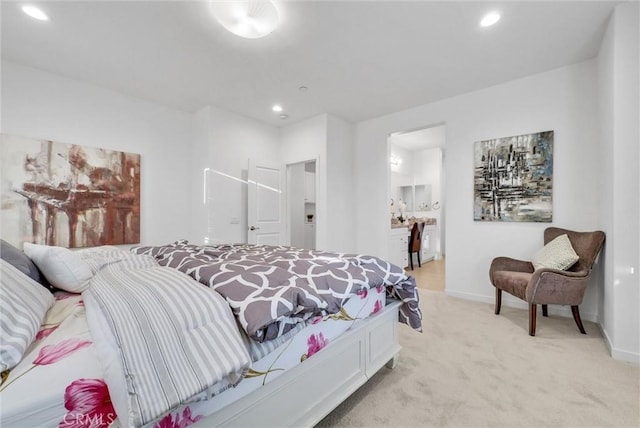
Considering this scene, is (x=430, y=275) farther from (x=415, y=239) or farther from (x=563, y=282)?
(x=563, y=282)

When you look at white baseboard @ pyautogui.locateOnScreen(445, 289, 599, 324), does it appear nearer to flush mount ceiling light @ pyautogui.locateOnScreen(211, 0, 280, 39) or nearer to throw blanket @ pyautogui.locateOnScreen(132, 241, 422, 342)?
throw blanket @ pyautogui.locateOnScreen(132, 241, 422, 342)

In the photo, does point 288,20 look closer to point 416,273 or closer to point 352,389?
point 352,389

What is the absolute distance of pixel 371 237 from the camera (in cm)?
434

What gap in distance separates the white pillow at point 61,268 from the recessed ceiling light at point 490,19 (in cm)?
320

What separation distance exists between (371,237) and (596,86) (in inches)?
119

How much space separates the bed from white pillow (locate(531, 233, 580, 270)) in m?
1.82

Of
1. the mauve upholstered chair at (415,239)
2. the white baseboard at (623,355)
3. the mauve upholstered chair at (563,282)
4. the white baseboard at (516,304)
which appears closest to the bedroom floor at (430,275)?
the mauve upholstered chair at (415,239)

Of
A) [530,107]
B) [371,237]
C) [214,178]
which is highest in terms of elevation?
[530,107]

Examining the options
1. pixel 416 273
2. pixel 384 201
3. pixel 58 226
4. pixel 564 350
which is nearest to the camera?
pixel 564 350

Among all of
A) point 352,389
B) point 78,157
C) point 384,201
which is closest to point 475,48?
point 384,201

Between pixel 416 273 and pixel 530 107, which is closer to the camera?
pixel 530 107

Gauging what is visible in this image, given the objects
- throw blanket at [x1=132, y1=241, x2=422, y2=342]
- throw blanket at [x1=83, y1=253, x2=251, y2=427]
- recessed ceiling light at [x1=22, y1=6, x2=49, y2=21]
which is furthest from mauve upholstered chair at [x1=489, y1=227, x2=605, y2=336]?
recessed ceiling light at [x1=22, y1=6, x2=49, y2=21]

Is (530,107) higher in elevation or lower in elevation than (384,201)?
higher

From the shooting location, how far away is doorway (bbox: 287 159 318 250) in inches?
224
